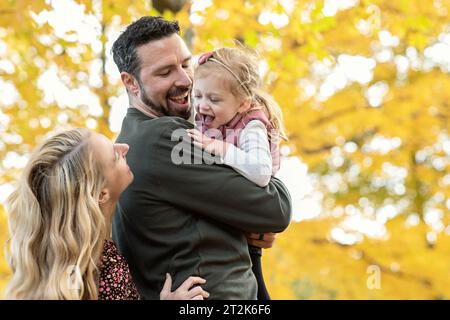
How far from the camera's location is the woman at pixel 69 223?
97.7 inches

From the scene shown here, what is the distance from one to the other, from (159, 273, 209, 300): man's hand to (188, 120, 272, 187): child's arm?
17.3 inches

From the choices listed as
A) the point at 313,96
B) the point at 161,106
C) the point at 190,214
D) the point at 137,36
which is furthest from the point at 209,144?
the point at 313,96

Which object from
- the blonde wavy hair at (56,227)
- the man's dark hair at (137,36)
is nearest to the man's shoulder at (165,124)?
the blonde wavy hair at (56,227)

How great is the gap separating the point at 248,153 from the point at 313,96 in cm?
447

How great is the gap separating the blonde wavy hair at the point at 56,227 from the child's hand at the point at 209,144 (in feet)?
1.31

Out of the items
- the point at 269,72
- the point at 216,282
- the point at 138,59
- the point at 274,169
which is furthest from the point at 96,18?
the point at 216,282

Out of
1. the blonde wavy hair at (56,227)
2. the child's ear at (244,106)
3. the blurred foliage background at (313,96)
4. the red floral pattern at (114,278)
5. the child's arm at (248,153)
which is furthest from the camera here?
the blurred foliage background at (313,96)

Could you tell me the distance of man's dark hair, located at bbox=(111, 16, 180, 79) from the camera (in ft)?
10.4

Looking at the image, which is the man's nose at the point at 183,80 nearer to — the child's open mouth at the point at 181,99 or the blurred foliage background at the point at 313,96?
the child's open mouth at the point at 181,99

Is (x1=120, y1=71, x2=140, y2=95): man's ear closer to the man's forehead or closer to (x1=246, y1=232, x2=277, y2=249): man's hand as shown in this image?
the man's forehead

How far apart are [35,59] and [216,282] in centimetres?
438

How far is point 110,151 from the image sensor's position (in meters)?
2.70

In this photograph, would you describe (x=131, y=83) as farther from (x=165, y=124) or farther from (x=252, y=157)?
(x=252, y=157)
